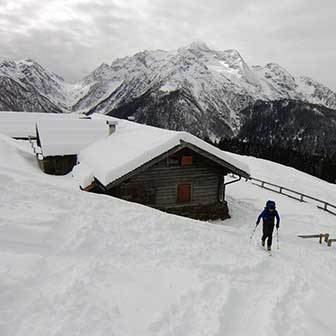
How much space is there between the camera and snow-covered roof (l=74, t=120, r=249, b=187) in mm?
15790

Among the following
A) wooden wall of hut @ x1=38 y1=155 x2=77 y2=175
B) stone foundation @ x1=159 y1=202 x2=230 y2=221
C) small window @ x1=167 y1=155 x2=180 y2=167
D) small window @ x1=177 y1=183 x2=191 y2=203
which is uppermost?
small window @ x1=167 y1=155 x2=180 y2=167

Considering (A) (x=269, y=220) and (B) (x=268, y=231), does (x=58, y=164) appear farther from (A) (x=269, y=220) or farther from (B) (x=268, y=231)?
(B) (x=268, y=231)

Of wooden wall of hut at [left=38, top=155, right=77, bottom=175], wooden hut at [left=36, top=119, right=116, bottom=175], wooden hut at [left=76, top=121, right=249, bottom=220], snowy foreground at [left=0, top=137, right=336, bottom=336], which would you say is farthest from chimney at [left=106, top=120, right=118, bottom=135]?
snowy foreground at [left=0, top=137, right=336, bottom=336]

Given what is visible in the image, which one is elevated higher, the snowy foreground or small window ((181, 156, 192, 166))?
small window ((181, 156, 192, 166))

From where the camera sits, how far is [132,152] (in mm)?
17312

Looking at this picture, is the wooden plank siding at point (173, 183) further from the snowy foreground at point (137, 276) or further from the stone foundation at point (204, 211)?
the snowy foreground at point (137, 276)

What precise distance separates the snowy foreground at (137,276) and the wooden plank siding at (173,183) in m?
Answer: 5.66

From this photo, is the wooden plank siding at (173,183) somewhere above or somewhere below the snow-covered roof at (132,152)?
below

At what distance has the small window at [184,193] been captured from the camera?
18.0 m

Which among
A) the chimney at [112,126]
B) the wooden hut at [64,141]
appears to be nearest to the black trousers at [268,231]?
the wooden hut at [64,141]

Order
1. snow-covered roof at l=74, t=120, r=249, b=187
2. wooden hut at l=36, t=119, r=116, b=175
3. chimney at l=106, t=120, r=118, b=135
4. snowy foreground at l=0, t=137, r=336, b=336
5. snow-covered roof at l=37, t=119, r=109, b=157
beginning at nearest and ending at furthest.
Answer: snowy foreground at l=0, t=137, r=336, b=336
snow-covered roof at l=74, t=120, r=249, b=187
wooden hut at l=36, t=119, r=116, b=175
snow-covered roof at l=37, t=119, r=109, b=157
chimney at l=106, t=120, r=118, b=135

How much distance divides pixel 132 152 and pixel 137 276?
11259mm

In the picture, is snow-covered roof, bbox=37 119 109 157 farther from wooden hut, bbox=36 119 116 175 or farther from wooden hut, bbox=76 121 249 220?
wooden hut, bbox=76 121 249 220

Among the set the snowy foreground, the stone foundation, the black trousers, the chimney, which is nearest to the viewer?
the snowy foreground
